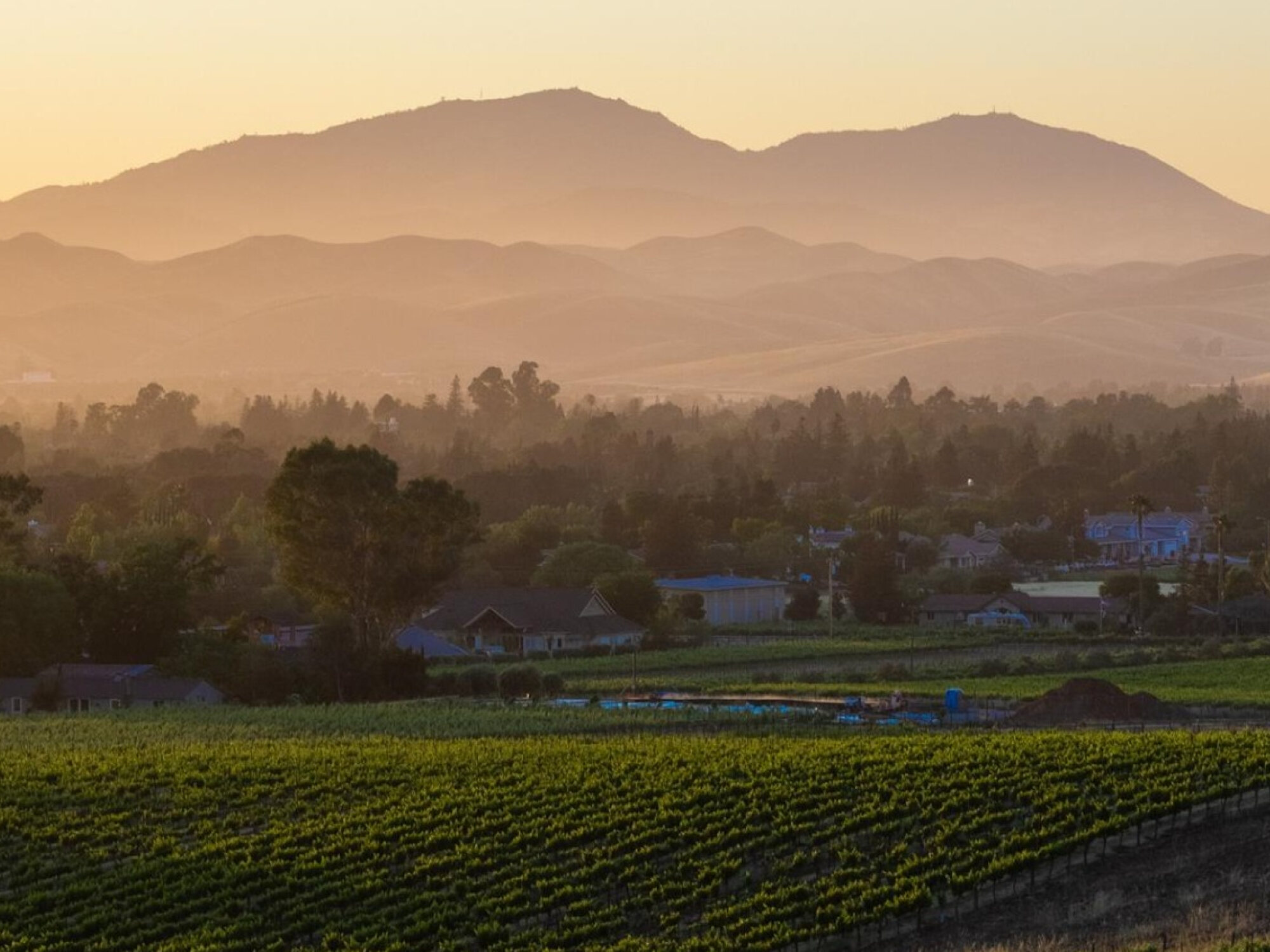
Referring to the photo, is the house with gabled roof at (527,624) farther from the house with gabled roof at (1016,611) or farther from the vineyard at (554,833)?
the vineyard at (554,833)

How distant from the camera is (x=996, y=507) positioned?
12825 cm

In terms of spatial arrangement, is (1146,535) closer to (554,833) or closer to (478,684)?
(478,684)

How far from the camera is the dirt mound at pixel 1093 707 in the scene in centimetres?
5203

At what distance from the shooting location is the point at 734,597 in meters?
92.8

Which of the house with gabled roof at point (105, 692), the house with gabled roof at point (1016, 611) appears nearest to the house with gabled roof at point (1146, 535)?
the house with gabled roof at point (1016, 611)

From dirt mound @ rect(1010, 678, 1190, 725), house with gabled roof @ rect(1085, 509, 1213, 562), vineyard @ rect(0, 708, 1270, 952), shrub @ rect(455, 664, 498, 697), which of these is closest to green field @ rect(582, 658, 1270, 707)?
shrub @ rect(455, 664, 498, 697)

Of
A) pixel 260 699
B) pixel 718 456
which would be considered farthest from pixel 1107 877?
pixel 718 456

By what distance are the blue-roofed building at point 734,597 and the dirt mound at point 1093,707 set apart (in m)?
36.0

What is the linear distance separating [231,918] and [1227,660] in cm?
4473

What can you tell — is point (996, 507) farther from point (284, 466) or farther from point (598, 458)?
point (284, 466)

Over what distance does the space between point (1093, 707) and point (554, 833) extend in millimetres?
21085

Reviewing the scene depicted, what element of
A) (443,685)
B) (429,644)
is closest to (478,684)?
(443,685)

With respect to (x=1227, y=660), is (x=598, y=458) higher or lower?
higher

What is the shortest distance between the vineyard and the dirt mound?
6.68 meters
